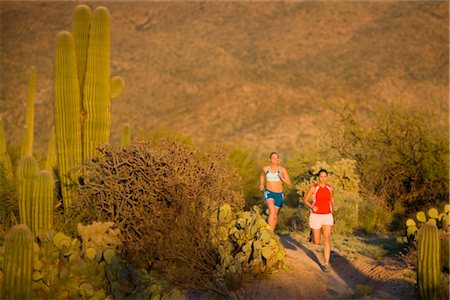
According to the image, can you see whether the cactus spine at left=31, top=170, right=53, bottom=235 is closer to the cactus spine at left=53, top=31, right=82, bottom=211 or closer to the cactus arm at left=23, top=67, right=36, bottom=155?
the cactus spine at left=53, top=31, right=82, bottom=211

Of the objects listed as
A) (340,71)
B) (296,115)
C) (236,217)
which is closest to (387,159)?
(236,217)

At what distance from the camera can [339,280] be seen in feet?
31.9

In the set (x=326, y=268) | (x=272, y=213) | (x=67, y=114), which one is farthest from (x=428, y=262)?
(x=67, y=114)

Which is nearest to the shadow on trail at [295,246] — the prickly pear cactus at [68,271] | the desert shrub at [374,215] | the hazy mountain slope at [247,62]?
the desert shrub at [374,215]

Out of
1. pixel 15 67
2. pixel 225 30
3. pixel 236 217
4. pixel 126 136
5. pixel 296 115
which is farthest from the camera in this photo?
pixel 225 30

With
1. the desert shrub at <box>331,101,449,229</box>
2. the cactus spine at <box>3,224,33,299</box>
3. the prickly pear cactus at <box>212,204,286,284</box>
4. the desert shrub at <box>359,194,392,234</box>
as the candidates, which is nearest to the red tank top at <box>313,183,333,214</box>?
the prickly pear cactus at <box>212,204,286,284</box>

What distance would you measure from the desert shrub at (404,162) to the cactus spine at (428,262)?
8144 millimetres

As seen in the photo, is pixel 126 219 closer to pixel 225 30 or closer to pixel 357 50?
pixel 357 50

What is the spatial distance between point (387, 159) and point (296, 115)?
68.0ft

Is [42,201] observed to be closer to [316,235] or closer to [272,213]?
[272,213]

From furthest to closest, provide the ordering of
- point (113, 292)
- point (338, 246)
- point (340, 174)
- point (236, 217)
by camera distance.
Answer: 1. point (340, 174)
2. point (338, 246)
3. point (236, 217)
4. point (113, 292)

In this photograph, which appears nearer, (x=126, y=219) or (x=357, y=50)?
(x=126, y=219)

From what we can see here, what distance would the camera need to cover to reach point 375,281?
952cm

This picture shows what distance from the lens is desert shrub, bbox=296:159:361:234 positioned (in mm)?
14414
